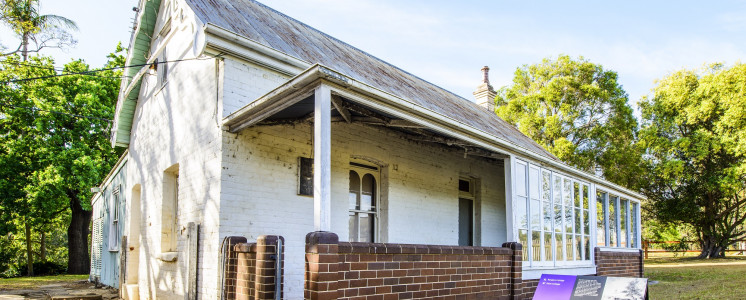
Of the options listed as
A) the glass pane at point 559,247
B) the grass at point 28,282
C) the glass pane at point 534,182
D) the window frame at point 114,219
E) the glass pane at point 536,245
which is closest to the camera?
the glass pane at point 536,245

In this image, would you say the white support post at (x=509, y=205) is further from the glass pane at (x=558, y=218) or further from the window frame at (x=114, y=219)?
the window frame at (x=114, y=219)

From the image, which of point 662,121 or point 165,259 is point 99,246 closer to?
point 165,259

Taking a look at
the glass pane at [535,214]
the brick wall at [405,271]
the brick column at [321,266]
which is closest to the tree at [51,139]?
the glass pane at [535,214]

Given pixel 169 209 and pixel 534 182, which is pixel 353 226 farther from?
pixel 534 182

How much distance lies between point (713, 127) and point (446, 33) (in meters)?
19.1

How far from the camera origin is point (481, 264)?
23.8 feet

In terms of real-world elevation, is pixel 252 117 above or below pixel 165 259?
above

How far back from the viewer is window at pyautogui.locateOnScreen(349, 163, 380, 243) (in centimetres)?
846

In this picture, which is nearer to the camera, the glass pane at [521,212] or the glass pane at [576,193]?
the glass pane at [521,212]

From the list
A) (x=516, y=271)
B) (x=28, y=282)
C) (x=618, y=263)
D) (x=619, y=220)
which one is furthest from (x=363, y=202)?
(x=28, y=282)

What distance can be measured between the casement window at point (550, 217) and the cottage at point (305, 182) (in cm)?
4

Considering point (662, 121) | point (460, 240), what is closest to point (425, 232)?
point (460, 240)

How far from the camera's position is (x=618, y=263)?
12148 millimetres

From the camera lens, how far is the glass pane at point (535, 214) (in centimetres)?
896
